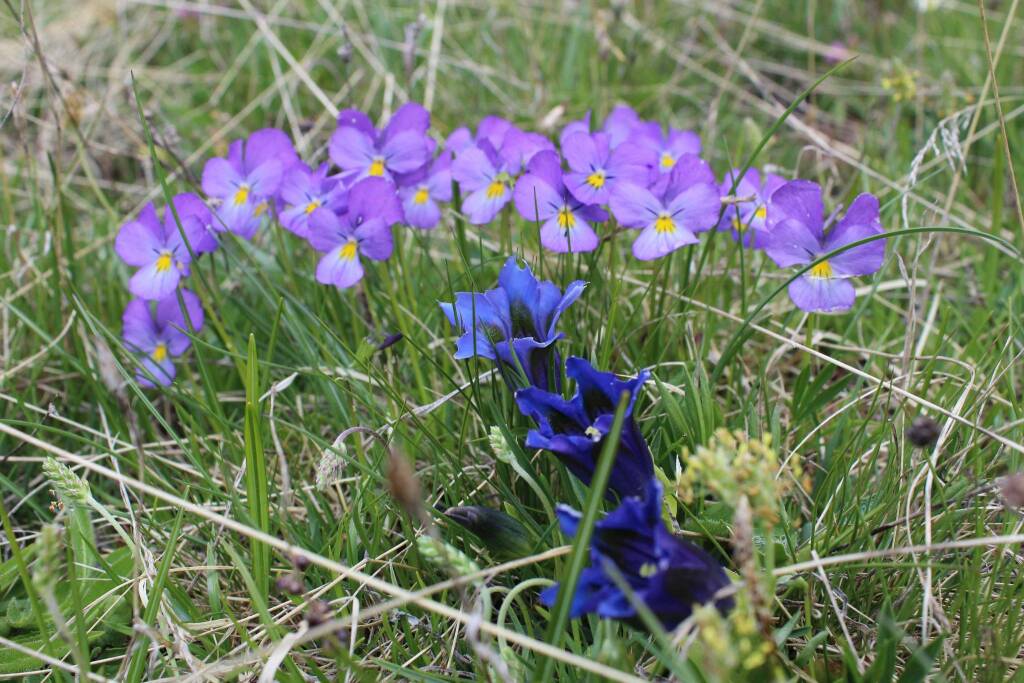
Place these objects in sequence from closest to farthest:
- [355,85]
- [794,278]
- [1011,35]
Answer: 1. [794,278]
2. [1011,35]
3. [355,85]

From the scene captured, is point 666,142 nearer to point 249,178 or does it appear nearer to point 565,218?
point 565,218

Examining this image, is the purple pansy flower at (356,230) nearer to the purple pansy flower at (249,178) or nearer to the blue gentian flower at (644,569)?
the purple pansy flower at (249,178)

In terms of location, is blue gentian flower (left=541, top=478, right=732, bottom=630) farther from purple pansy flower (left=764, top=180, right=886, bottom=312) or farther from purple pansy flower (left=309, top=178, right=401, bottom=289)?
purple pansy flower (left=309, top=178, right=401, bottom=289)

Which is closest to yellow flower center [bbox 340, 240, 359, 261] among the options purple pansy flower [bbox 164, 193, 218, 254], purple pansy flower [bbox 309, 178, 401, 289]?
purple pansy flower [bbox 309, 178, 401, 289]

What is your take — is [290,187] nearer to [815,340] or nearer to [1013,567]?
[815,340]

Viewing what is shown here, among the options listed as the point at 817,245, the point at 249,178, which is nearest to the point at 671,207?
the point at 817,245

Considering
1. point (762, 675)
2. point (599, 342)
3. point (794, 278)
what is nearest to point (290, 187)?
point (599, 342)
